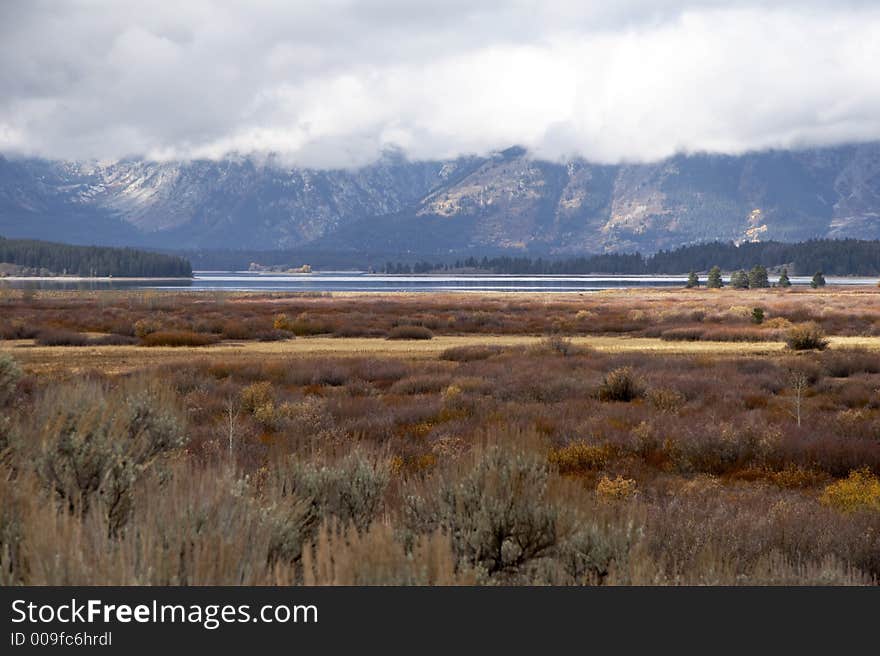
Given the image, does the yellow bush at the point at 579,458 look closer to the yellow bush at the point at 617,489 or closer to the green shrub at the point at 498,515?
the yellow bush at the point at 617,489

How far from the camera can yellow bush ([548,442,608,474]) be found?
15.2 meters

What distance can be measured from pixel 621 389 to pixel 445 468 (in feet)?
51.7

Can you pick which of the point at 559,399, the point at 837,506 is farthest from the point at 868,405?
the point at 837,506

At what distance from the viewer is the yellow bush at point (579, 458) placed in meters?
15.2

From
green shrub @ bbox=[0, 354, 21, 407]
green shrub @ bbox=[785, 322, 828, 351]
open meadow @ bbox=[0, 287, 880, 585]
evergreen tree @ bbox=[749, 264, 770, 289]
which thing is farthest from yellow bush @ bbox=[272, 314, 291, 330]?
evergreen tree @ bbox=[749, 264, 770, 289]

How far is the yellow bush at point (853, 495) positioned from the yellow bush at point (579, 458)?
153 inches

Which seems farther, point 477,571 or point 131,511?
point 131,511

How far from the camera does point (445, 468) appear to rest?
8.22 meters

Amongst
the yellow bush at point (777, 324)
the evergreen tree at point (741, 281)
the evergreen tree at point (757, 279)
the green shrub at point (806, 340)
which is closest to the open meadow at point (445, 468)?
the green shrub at point (806, 340)

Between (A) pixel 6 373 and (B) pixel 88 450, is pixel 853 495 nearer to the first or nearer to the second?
(B) pixel 88 450
